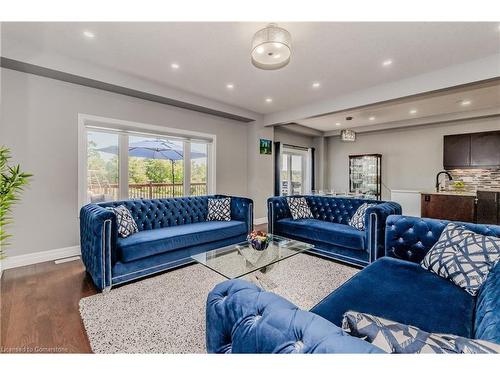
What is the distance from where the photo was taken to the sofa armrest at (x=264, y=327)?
2.13 ft

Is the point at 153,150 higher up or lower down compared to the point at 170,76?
lower down

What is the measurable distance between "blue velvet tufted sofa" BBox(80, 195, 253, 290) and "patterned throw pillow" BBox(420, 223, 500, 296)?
249 centimetres

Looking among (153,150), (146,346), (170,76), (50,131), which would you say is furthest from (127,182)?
(146,346)

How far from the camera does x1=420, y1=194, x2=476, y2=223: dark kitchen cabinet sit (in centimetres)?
447

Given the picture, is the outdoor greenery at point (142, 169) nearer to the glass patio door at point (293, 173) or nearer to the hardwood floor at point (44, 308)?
the hardwood floor at point (44, 308)

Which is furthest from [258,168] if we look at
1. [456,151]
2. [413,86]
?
[456,151]

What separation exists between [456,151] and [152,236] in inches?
269

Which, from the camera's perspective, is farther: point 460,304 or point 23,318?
point 23,318

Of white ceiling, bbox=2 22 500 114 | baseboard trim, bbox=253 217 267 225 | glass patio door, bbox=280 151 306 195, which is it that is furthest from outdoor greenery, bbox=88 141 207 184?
glass patio door, bbox=280 151 306 195

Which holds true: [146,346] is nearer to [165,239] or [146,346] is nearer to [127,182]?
[165,239]

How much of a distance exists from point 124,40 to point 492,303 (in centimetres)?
371

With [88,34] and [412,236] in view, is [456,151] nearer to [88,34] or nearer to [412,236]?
[412,236]
